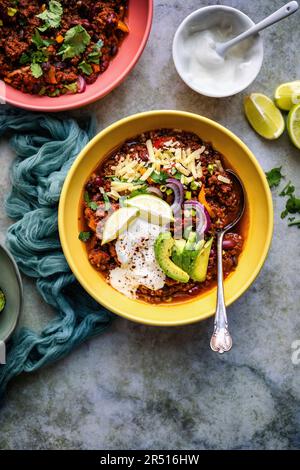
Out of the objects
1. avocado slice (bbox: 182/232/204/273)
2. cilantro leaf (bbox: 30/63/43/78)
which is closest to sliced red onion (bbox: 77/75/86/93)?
cilantro leaf (bbox: 30/63/43/78)

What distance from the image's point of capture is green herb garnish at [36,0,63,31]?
2.94m

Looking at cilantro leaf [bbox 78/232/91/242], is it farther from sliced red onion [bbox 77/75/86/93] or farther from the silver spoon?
the silver spoon

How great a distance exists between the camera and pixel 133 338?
10.5 feet

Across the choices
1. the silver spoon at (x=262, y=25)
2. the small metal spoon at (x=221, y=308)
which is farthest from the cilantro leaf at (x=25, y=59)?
the small metal spoon at (x=221, y=308)

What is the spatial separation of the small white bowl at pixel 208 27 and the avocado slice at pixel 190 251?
88 centimetres

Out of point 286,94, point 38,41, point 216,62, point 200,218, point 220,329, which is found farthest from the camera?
point 286,94

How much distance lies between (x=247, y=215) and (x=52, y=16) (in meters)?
1.59

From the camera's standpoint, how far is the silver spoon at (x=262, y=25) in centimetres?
271

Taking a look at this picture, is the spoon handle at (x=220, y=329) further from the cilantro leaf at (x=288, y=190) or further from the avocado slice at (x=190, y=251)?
the cilantro leaf at (x=288, y=190)

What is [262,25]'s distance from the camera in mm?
2830

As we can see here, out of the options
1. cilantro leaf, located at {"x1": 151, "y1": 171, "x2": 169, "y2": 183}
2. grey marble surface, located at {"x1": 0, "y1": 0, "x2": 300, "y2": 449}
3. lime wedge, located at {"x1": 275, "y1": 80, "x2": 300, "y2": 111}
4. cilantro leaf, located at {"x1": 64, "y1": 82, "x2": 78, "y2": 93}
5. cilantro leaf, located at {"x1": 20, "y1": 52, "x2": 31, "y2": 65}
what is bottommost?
grey marble surface, located at {"x1": 0, "y1": 0, "x2": 300, "y2": 449}

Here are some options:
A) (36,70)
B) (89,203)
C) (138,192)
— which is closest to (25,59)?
(36,70)

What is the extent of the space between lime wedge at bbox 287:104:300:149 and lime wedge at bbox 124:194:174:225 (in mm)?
942

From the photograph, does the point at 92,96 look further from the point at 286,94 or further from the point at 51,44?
the point at 286,94
